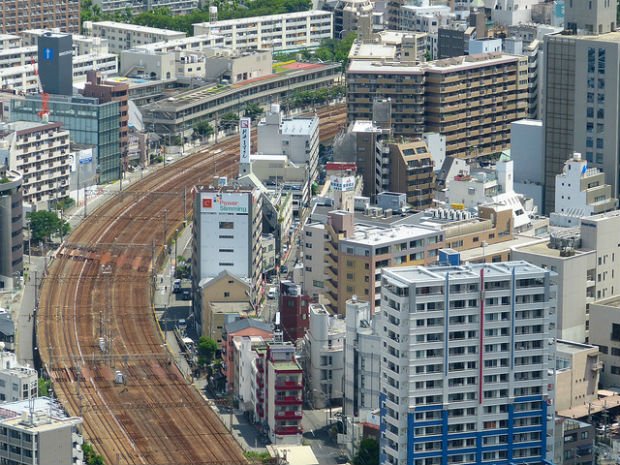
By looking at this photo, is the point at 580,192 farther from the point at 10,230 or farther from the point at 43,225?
the point at 43,225

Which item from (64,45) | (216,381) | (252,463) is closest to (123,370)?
(216,381)

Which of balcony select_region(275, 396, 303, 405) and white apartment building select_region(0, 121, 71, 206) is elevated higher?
Result: white apartment building select_region(0, 121, 71, 206)

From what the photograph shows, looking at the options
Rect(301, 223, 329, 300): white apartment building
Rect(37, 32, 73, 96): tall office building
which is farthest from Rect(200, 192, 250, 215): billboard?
Rect(37, 32, 73, 96): tall office building

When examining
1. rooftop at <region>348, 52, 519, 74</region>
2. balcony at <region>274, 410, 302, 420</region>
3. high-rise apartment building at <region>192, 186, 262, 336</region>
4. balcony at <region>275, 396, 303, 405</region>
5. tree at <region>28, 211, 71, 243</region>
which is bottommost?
balcony at <region>274, 410, 302, 420</region>

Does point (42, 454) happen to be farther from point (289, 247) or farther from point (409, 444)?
point (289, 247)

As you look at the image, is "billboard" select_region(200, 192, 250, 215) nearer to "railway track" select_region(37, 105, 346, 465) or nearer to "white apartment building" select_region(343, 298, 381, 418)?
"railway track" select_region(37, 105, 346, 465)

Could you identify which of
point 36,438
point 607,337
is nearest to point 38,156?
point 607,337

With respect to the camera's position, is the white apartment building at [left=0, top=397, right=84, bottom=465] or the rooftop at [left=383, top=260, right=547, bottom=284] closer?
the white apartment building at [left=0, top=397, right=84, bottom=465]
